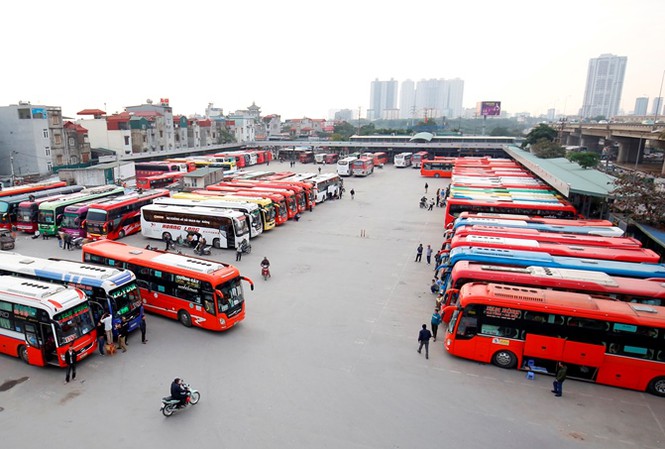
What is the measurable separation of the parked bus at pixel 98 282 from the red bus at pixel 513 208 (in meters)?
17.0

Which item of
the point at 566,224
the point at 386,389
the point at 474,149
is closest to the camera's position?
the point at 386,389

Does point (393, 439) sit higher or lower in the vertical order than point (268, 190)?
lower

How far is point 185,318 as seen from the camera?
39.4ft

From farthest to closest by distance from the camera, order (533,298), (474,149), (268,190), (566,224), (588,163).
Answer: (474,149) → (588,163) → (268,190) → (566,224) → (533,298)

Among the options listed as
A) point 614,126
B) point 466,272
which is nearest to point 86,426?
point 466,272

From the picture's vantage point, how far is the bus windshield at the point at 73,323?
941cm

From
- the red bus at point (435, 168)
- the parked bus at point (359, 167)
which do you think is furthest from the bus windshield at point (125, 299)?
the red bus at point (435, 168)

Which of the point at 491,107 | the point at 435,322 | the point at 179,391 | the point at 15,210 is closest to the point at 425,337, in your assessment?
the point at 435,322

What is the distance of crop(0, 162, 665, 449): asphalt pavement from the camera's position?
306 inches

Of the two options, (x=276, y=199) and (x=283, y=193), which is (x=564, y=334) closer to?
(x=276, y=199)

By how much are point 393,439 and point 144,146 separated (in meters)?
52.8

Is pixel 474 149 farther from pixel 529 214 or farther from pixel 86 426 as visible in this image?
pixel 86 426

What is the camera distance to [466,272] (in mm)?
11781

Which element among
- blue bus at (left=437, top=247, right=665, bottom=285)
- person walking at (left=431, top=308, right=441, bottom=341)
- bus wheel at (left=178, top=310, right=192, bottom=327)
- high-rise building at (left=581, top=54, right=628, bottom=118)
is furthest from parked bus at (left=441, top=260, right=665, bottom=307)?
high-rise building at (left=581, top=54, right=628, bottom=118)
